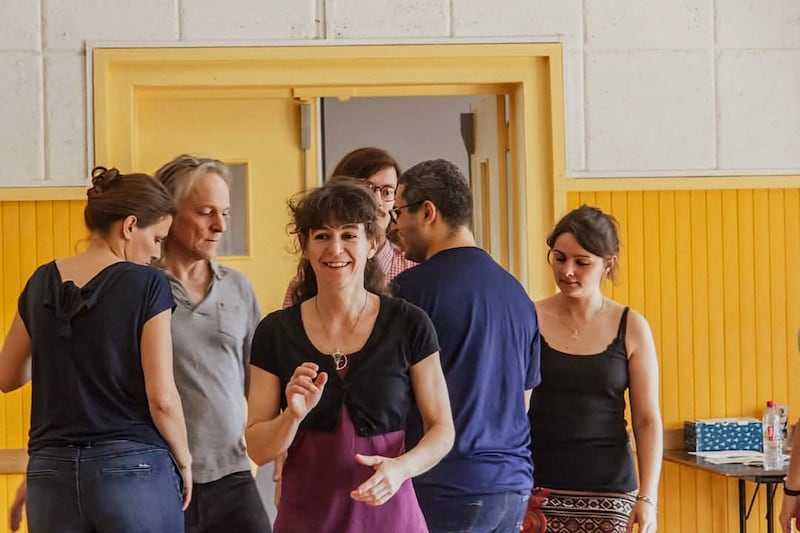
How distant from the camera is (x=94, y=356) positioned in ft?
9.16

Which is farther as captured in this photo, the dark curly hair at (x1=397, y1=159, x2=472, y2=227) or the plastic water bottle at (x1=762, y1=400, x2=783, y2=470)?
the plastic water bottle at (x1=762, y1=400, x2=783, y2=470)

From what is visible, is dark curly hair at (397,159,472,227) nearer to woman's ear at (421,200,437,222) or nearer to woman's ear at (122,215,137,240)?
woman's ear at (421,200,437,222)

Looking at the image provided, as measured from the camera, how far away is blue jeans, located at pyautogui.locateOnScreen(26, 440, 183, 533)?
2777 mm

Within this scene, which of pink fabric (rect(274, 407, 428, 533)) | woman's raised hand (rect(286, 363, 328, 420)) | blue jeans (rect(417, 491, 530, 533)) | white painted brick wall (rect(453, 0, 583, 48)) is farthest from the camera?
white painted brick wall (rect(453, 0, 583, 48))

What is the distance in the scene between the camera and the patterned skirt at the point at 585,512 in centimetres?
318

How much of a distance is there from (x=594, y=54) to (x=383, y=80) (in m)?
0.84

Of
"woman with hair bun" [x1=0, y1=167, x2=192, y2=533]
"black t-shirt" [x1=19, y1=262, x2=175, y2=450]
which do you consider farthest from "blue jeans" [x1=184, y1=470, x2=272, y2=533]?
"black t-shirt" [x1=19, y1=262, x2=175, y2=450]

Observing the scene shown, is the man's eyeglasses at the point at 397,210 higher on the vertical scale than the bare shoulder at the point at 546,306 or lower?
higher

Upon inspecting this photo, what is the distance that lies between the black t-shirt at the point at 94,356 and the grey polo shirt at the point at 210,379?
0.30m

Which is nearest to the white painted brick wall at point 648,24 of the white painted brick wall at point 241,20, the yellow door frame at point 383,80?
the yellow door frame at point 383,80

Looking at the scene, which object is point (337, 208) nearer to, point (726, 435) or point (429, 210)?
point (429, 210)

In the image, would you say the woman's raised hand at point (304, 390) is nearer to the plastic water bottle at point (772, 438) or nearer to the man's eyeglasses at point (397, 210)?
the man's eyeglasses at point (397, 210)

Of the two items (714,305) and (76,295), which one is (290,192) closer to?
(714,305)

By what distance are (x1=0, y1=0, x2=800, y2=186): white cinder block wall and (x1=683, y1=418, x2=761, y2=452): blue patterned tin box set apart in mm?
987
